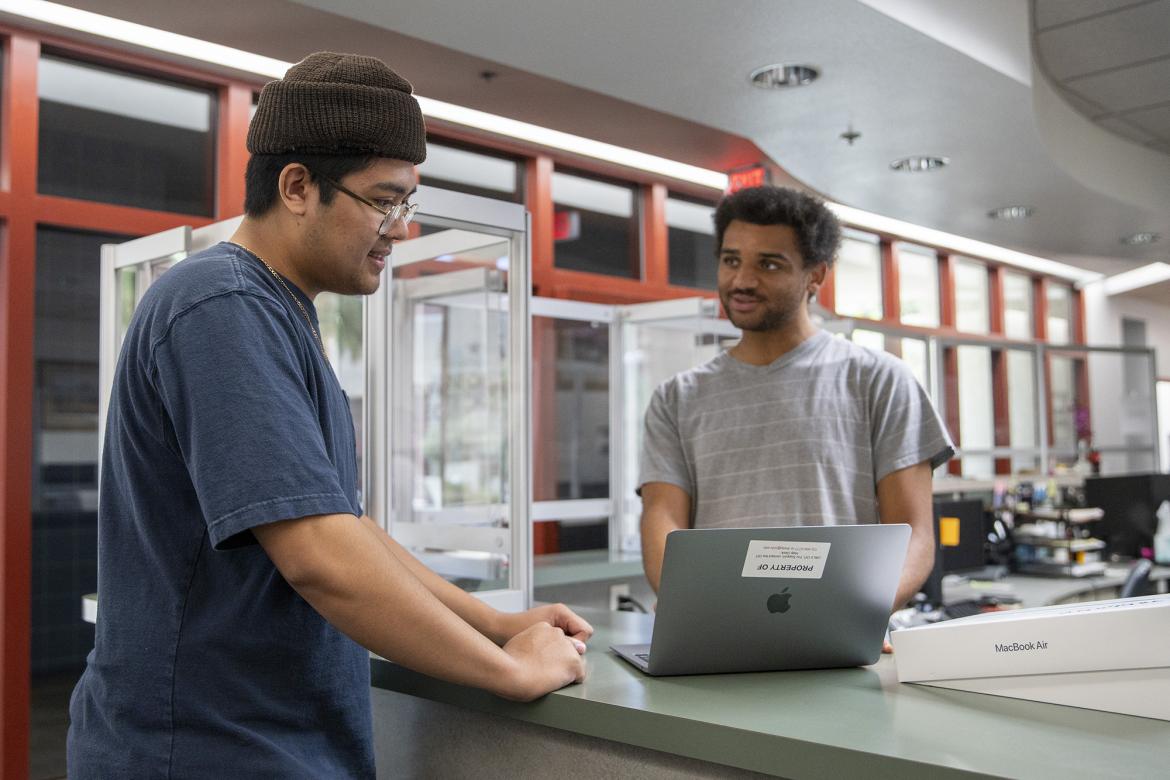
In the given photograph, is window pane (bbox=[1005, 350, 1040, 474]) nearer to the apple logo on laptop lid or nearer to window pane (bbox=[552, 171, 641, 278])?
window pane (bbox=[552, 171, 641, 278])

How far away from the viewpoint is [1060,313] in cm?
1080

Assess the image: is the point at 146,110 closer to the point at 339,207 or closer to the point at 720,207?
the point at 720,207

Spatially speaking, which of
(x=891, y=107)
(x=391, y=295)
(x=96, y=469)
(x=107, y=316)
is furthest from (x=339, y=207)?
(x=891, y=107)

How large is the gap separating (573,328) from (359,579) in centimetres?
435

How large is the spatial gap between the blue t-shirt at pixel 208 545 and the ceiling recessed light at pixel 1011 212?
252 inches

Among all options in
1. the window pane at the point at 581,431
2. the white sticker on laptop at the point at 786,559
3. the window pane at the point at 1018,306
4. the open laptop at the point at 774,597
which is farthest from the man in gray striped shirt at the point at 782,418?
the window pane at the point at 1018,306

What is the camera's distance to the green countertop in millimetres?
908

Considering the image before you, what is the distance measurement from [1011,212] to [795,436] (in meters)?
5.55

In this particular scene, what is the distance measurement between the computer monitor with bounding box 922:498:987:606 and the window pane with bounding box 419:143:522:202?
292 cm

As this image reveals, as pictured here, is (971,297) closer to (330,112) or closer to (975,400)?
→ (975,400)

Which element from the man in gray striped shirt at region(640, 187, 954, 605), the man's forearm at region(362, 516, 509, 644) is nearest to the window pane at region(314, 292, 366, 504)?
the man in gray striped shirt at region(640, 187, 954, 605)

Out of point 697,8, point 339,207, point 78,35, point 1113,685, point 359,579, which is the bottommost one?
point 1113,685

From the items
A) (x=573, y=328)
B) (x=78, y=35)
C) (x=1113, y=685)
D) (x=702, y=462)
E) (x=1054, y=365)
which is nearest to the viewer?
(x=1113, y=685)

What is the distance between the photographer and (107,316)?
3088 mm
